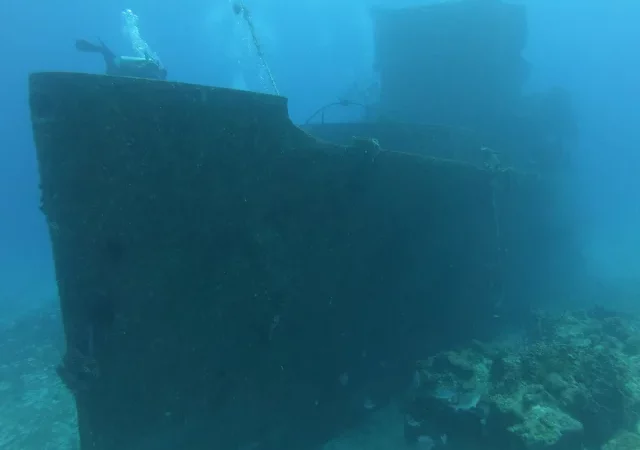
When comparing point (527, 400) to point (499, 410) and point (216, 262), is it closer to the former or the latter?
point (499, 410)

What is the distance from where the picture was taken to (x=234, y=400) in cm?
543

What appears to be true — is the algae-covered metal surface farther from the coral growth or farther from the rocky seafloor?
the coral growth

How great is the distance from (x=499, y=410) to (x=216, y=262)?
Result: 13.0ft

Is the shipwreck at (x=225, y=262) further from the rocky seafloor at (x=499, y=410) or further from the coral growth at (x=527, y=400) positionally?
the coral growth at (x=527, y=400)

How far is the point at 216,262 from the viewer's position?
519cm

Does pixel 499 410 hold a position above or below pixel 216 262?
below

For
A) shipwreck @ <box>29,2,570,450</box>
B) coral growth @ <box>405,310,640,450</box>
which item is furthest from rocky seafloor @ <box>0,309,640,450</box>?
shipwreck @ <box>29,2,570,450</box>

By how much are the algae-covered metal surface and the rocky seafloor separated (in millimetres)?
644

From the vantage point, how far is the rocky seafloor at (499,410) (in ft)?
18.6

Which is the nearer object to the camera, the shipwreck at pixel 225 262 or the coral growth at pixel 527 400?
the shipwreck at pixel 225 262

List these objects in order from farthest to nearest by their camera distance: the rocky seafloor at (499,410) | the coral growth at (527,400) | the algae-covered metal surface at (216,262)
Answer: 1. the rocky seafloor at (499,410)
2. the coral growth at (527,400)
3. the algae-covered metal surface at (216,262)

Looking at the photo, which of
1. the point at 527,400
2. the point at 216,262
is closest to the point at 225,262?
the point at 216,262

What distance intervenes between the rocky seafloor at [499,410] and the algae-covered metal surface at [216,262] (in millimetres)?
644

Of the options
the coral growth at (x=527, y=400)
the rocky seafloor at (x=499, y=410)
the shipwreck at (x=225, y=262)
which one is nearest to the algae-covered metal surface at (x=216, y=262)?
the shipwreck at (x=225, y=262)
